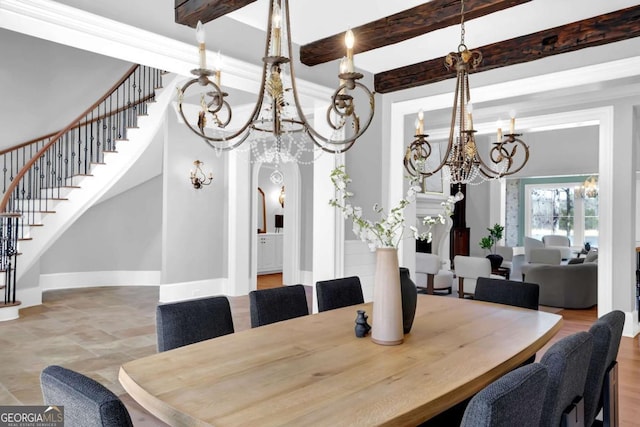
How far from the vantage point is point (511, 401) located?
1063mm

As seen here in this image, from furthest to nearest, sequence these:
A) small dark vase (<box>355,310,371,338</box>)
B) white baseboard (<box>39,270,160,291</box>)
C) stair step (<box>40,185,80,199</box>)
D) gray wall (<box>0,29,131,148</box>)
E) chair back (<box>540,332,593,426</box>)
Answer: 1. white baseboard (<box>39,270,160,291</box>)
2. gray wall (<box>0,29,131,148</box>)
3. stair step (<box>40,185,80,199</box>)
4. small dark vase (<box>355,310,371,338</box>)
5. chair back (<box>540,332,593,426</box>)

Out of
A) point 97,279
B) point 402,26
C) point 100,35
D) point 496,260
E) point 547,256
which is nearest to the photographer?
point 100,35

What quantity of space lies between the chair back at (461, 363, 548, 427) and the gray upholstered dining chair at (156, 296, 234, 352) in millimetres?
1432

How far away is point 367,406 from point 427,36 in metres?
3.27

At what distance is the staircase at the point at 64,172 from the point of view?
570 cm

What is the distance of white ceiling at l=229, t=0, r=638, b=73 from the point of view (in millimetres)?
3150

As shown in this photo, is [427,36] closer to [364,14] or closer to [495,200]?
[364,14]

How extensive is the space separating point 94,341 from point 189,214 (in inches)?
104

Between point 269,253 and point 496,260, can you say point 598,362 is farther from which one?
point 269,253

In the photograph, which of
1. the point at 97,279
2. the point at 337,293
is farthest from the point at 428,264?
the point at 97,279

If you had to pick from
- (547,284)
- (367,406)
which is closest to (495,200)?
(547,284)

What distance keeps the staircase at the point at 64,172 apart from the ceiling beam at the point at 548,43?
3365 millimetres

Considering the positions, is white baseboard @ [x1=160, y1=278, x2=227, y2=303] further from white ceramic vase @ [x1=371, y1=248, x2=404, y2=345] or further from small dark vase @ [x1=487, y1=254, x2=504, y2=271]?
white ceramic vase @ [x1=371, y1=248, x2=404, y2=345]

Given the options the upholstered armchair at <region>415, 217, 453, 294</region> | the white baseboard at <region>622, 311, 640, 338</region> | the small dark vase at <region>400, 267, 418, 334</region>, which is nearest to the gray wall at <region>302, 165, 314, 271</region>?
the upholstered armchair at <region>415, 217, 453, 294</region>
